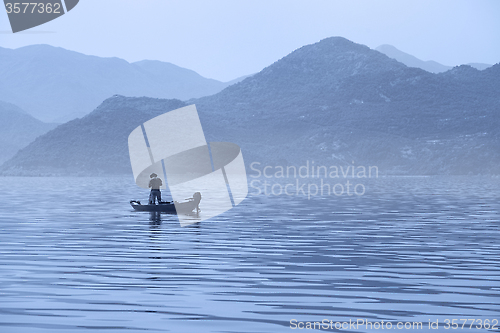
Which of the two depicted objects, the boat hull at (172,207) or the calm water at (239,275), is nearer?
the calm water at (239,275)

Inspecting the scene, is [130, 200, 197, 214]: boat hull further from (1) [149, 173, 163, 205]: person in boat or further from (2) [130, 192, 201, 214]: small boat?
(1) [149, 173, 163, 205]: person in boat

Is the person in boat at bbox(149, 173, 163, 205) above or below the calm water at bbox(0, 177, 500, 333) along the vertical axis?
above

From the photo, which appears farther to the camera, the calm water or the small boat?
the small boat

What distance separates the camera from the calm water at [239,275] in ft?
50.8

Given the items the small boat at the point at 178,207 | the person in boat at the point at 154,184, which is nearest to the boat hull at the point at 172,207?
the small boat at the point at 178,207

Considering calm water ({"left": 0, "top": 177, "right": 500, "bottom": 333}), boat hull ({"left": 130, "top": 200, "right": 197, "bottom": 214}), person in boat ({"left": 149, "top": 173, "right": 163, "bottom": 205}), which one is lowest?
boat hull ({"left": 130, "top": 200, "right": 197, "bottom": 214})

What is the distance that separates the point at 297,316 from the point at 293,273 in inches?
233

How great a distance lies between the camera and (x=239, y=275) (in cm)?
2095

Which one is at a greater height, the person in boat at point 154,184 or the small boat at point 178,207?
the person in boat at point 154,184

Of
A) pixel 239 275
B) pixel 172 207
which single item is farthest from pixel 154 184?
pixel 239 275

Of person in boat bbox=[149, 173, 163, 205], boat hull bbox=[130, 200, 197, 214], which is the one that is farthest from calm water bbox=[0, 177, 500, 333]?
boat hull bbox=[130, 200, 197, 214]

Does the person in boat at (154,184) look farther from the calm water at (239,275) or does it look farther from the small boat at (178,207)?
the calm water at (239,275)

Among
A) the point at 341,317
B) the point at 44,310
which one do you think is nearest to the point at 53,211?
the point at 44,310

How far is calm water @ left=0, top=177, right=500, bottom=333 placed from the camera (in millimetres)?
15492
